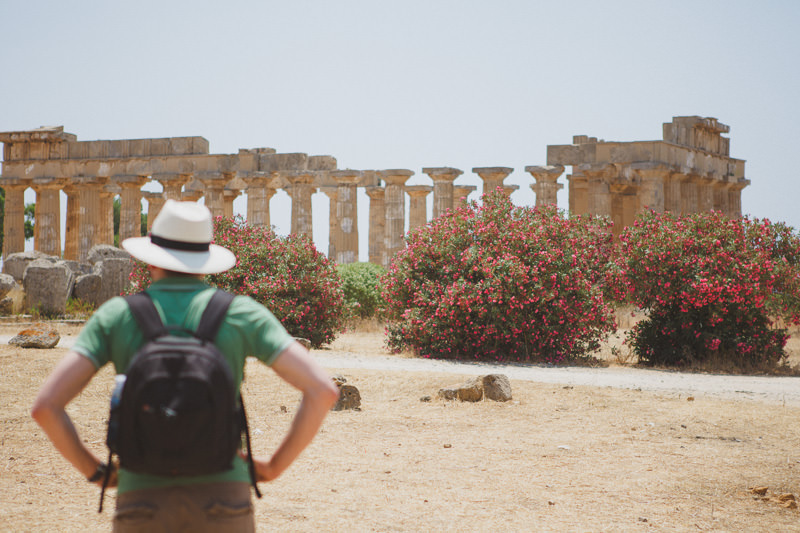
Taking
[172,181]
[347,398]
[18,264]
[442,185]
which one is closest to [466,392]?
[347,398]

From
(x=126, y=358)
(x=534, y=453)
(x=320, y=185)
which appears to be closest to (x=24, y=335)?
(x=534, y=453)

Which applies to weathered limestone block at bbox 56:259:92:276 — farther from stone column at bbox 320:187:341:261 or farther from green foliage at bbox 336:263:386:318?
stone column at bbox 320:187:341:261

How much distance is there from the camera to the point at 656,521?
20.4ft

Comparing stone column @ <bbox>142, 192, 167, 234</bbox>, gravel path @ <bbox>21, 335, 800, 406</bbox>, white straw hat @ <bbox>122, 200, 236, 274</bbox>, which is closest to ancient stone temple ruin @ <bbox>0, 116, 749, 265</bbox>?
stone column @ <bbox>142, 192, 167, 234</bbox>

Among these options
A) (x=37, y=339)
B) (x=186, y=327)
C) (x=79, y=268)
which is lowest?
(x=37, y=339)

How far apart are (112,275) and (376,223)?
48.8 ft

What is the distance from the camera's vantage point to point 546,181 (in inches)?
1171

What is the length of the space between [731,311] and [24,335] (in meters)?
11.4

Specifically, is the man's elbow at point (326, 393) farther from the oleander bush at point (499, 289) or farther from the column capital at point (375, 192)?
the column capital at point (375, 192)

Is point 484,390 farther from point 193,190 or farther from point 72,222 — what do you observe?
point 72,222

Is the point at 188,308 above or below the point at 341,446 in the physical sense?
above

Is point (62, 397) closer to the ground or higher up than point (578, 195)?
closer to the ground

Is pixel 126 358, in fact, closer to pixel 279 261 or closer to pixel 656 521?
pixel 656 521

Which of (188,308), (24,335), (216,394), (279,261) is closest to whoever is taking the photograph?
(216,394)
